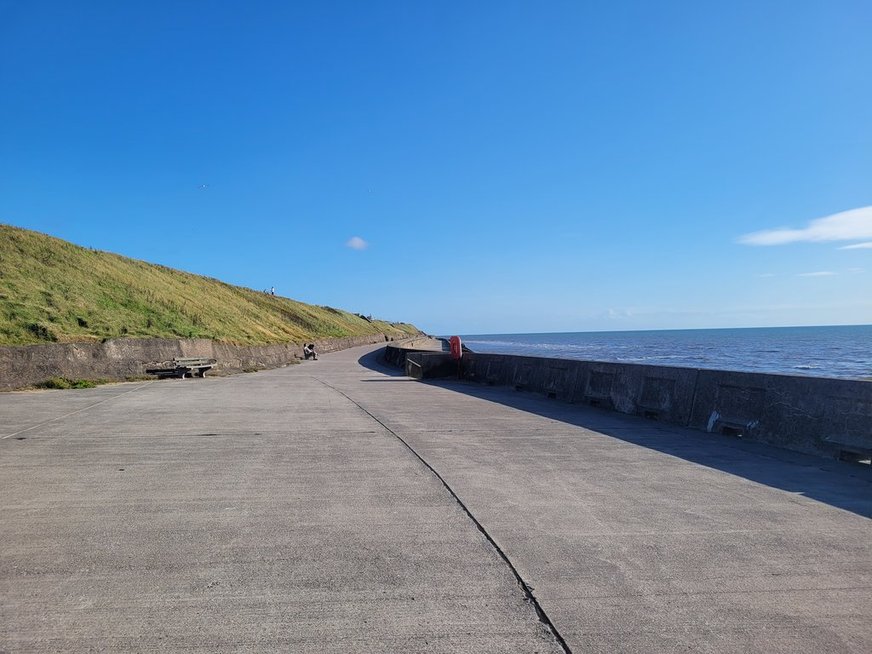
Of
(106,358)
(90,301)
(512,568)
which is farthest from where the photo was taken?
(90,301)

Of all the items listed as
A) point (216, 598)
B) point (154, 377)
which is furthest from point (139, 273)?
point (216, 598)

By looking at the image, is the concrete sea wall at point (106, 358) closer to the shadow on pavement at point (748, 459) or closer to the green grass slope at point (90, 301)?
the green grass slope at point (90, 301)

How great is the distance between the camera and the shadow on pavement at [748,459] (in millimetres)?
6364

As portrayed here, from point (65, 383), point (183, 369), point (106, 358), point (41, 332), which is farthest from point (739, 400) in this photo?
point (41, 332)

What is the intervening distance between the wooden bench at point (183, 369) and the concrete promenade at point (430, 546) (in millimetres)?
15710

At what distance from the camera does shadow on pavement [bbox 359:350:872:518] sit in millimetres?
6364

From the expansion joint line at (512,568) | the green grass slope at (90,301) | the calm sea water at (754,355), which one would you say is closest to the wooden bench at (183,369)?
the green grass slope at (90,301)

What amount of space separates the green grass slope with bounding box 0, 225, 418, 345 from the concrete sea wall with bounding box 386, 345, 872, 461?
58.0 ft

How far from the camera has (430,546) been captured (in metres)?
4.70

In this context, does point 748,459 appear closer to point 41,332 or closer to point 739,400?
point 739,400

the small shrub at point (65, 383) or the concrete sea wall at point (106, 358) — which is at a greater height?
the concrete sea wall at point (106, 358)

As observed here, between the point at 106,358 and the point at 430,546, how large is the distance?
21417 mm

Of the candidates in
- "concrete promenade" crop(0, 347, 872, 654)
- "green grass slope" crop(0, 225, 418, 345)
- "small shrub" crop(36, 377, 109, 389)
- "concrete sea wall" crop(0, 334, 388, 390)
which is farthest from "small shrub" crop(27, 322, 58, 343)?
"concrete promenade" crop(0, 347, 872, 654)

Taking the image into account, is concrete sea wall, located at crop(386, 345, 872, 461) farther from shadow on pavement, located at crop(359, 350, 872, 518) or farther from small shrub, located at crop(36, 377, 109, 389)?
small shrub, located at crop(36, 377, 109, 389)
